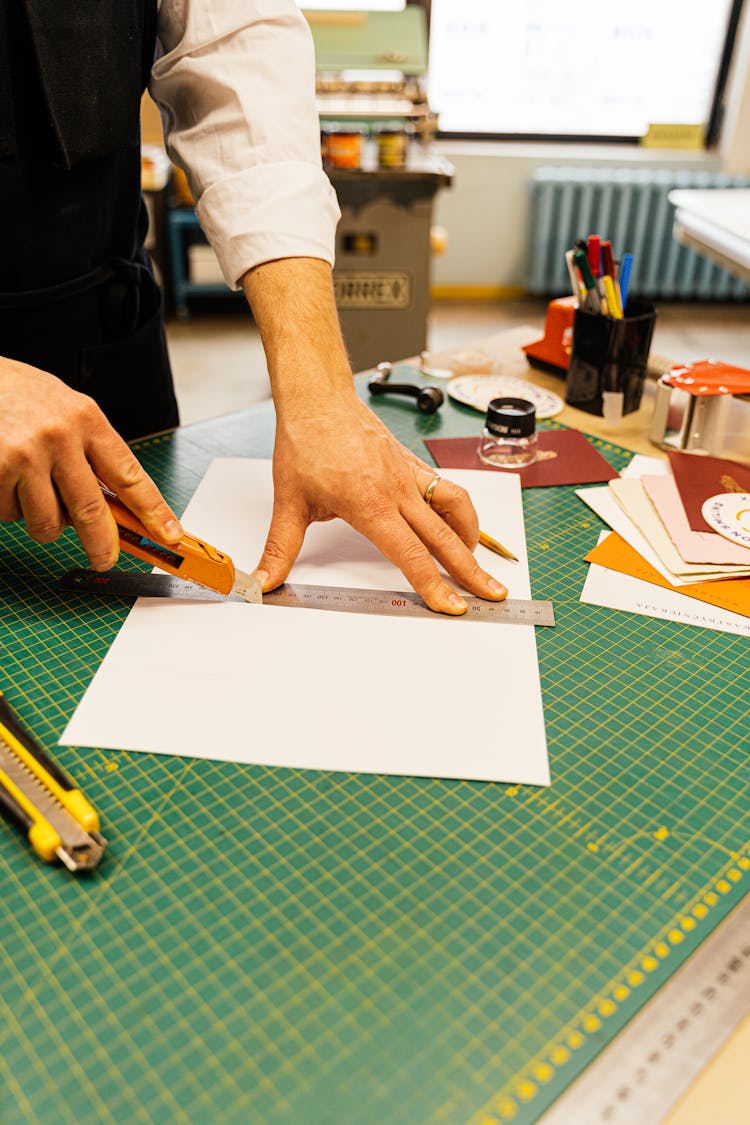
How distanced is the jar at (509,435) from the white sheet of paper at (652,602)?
0.27 m

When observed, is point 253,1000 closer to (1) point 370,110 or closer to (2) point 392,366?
(2) point 392,366

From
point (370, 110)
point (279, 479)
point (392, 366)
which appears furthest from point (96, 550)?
point (370, 110)

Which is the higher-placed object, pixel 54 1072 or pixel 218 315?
pixel 54 1072

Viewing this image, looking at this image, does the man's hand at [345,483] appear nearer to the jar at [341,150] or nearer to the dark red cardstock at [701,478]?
the dark red cardstock at [701,478]

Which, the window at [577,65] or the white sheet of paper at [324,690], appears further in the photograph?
the window at [577,65]

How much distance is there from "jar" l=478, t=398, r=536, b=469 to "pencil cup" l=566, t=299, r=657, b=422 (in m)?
0.18

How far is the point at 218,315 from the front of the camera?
4586mm

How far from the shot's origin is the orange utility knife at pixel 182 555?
31.9 inches

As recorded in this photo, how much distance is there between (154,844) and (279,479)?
1.37 ft

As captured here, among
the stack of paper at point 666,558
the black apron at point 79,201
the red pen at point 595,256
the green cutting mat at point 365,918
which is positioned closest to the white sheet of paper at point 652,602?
the stack of paper at point 666,558

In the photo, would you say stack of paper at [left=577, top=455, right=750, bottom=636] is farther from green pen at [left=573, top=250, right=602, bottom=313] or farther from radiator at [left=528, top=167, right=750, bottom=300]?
radiator at [left=528, top=167, right=750, bottom=300]

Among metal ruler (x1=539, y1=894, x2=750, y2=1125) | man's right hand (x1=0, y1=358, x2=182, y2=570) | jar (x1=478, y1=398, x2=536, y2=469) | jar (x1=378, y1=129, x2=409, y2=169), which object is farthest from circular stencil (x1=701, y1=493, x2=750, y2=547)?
jar (x1=378, y1=129, x2=409, y2=169)

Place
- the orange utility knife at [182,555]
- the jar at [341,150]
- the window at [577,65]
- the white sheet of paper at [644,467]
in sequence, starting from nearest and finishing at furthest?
the orange utility knife at [182,555]
the white sheet of paper at [644,467]
the jar at [341,150]
the window at [577,65]

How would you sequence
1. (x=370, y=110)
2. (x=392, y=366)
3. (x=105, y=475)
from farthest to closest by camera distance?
(x=370, y=110) < (x=392, y=366) < (x=105, y=475)
